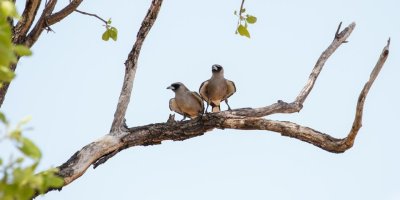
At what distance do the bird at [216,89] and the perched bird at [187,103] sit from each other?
148 millimetres

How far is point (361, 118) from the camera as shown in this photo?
624cm

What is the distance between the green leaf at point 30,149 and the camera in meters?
1.81

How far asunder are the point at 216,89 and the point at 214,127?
3.47 m

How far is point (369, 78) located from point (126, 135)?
267 centimetres

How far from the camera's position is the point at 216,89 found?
1055 centimetres

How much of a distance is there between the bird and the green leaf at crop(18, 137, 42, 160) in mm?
8626

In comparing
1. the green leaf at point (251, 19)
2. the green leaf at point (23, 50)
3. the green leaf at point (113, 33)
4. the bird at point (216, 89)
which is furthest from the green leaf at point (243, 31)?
the green leaf at point (23, 50)

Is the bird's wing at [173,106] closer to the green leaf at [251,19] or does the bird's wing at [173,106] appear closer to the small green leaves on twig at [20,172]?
the green leaf at [251,19]

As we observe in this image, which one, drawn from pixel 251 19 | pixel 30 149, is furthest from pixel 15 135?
pixel 251 19

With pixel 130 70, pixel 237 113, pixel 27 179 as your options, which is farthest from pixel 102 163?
pixel 27 179

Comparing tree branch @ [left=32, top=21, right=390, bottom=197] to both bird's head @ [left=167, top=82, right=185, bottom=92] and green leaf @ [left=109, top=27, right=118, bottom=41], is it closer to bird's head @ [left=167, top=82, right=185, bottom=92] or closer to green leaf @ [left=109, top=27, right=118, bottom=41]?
green leaf @ [left=109, top=27, right=118, bottom=41]

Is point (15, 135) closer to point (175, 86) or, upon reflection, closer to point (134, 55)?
point (134, 55)

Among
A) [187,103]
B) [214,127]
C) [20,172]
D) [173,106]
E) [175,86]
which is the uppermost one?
[175,86]

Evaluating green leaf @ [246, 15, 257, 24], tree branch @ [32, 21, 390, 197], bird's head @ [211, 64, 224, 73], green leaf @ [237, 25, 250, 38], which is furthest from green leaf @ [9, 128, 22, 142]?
bird's head @ [211, 64, 224, 73]
